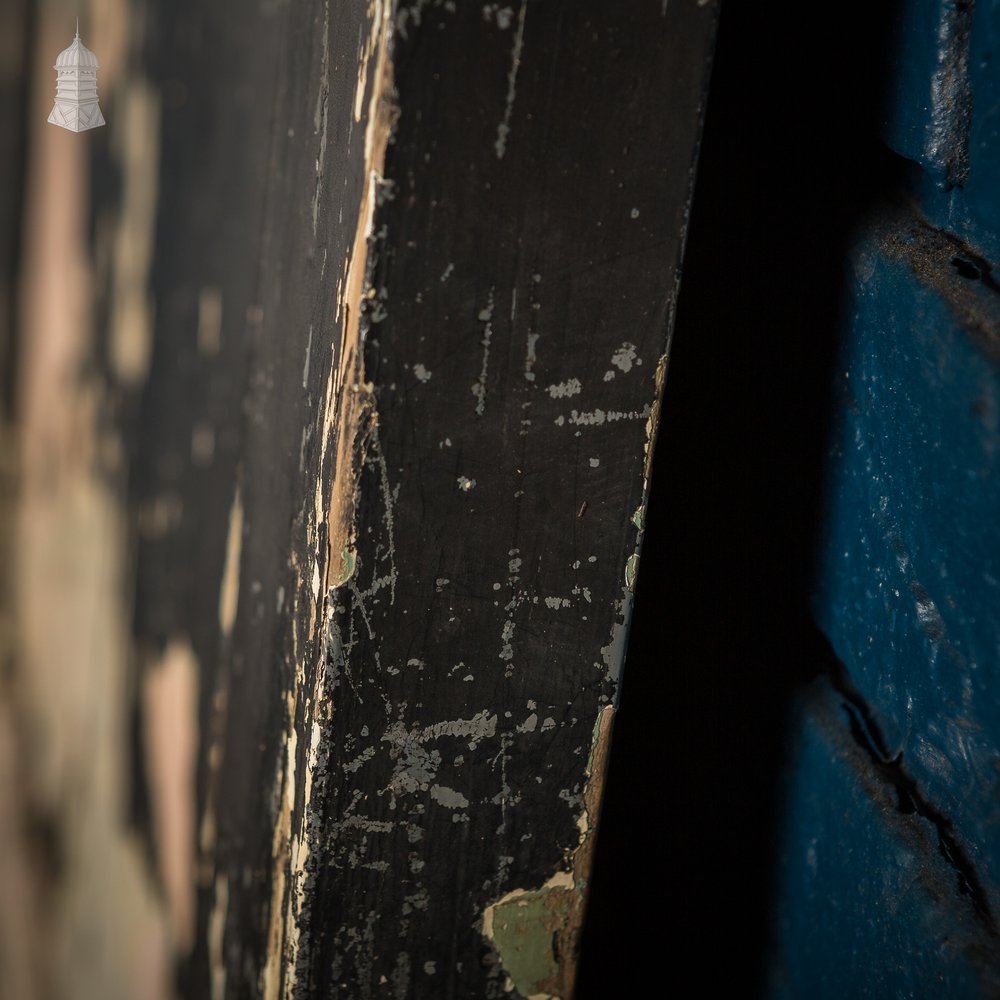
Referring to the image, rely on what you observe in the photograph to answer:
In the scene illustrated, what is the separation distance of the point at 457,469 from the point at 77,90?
1.06 metres

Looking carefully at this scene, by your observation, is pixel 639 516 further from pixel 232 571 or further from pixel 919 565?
pixel 232 571

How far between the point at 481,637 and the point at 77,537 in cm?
106

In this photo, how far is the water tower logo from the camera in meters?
1.22

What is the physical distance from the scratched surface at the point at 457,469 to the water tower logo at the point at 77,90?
0.72m

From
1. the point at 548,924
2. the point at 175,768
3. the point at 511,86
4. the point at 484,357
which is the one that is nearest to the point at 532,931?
the point at 548,924

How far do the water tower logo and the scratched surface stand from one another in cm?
72

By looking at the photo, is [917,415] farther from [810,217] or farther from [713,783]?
[713,783]

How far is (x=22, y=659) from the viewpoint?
1.67 metres

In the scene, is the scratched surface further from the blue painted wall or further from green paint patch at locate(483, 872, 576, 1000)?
the blue painted wall

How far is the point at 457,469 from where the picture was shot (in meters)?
0.44

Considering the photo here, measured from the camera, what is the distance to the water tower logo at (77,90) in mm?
1221

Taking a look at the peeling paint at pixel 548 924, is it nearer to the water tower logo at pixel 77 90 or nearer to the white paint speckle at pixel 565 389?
the white paint speckle at pixel 565 389

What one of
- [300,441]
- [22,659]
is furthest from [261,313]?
[22,659]

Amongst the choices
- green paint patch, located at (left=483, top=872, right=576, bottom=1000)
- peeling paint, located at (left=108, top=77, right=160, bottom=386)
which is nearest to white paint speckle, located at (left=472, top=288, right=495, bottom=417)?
green paint patch, located at (left=483, top=872, right=576, bottom=1000)
